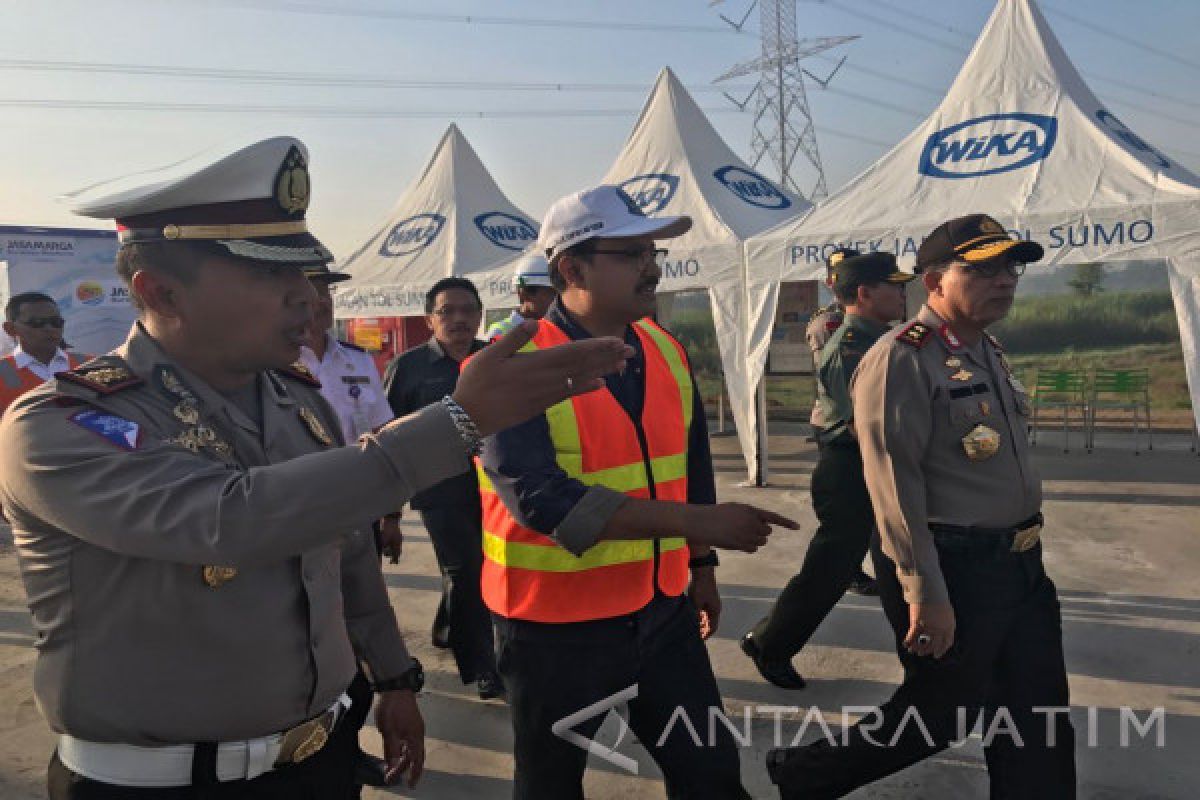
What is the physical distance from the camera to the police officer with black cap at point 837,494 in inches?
154

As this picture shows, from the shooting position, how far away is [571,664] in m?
2.06

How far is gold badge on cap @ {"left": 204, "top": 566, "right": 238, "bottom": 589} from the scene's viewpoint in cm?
130

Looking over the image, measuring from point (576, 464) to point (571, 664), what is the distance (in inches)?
19.1

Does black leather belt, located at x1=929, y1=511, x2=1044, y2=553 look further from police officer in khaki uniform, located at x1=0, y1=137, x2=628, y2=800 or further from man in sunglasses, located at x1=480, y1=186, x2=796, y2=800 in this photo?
police officer in khaki uniform, located at x1=0, y1=137, x2=628, y2=800

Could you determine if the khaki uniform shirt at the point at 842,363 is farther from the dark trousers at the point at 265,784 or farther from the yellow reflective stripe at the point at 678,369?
the dark trousers at the point at 265,784

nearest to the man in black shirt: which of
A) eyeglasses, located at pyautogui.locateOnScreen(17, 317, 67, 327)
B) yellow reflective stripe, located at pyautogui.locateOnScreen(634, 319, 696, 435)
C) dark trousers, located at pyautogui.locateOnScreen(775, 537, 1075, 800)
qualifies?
yellow reflective stripe, located at pyautogui.locateOnScreen(634, 319, 696, 435)

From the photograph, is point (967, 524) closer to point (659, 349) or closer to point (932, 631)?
point (932, 631)

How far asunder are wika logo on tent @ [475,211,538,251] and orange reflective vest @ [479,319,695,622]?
34.0 feet

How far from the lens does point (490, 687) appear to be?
3.95 metres

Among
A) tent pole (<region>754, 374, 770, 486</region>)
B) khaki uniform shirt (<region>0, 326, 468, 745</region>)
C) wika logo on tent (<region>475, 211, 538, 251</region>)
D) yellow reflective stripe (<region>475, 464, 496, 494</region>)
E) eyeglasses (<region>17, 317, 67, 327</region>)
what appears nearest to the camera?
khaki uniform shirt (<region>0, 326, 468, 745</region>)

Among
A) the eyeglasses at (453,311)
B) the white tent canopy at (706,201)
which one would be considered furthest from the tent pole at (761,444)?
the eyeglasses at (453,311)

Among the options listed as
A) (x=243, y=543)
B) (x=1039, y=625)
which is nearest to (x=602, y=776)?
(x=1039, y=625)

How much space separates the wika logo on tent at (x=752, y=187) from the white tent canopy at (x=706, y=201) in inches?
0.6

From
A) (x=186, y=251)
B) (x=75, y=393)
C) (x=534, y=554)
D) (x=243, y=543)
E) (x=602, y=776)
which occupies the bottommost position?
(x=602, y=776)
